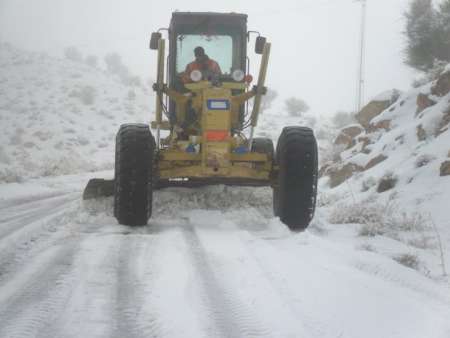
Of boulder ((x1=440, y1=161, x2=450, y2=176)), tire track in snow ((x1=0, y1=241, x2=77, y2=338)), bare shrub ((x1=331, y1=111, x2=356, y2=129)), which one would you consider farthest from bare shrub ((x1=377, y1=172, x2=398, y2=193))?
bare shrub ((x1=331, y1=111, x2=356, y2=129))

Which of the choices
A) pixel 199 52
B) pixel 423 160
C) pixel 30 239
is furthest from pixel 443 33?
pixel 30 239

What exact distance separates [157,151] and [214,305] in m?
3.38

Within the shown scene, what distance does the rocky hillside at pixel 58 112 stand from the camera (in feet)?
59.5

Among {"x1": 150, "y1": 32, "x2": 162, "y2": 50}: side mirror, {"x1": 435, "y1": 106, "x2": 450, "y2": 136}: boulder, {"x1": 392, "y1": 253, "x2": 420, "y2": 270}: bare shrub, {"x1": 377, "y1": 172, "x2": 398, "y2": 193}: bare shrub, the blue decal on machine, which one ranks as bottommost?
{"x1": 392, "y1": 253, "x2": 420, "y2": 270}: bare shrub

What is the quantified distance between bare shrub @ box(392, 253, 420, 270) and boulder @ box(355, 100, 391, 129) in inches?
403

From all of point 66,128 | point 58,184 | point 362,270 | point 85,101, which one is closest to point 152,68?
point 85,101

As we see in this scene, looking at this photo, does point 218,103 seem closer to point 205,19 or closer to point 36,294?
point 205,19

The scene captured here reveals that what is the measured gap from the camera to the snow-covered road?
8.25 feet

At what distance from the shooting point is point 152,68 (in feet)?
370

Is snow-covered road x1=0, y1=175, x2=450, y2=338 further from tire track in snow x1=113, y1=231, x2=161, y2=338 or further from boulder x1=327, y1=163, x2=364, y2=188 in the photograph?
boulder x1=327, y1=163, x2=364, y2=188

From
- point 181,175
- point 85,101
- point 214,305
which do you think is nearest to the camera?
point 214,305

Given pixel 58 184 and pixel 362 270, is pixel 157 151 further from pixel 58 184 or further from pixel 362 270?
pixel 58 184

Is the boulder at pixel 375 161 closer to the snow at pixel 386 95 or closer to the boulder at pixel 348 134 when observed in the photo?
the snow at pixel 386 95

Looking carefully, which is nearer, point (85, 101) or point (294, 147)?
point (294, 147)
